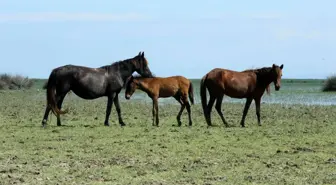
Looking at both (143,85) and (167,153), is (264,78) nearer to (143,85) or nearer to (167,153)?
(143,85)

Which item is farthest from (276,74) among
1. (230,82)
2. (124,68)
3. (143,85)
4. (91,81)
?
(91,81)

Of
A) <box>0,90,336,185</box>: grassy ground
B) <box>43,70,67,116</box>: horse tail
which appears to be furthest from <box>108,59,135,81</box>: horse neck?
<box>43,70,67,116</box>: horse tail

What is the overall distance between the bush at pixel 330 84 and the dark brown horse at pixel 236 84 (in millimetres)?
27810

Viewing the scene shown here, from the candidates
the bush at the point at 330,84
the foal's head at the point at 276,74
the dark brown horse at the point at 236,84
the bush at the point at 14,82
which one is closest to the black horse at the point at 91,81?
the dark brown horse at the point at 236,84

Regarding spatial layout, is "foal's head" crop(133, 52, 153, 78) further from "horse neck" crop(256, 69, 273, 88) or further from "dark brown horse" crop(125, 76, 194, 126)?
"horse neck" crop(256, 69, 273, 88)

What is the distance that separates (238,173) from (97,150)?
10.9 feet

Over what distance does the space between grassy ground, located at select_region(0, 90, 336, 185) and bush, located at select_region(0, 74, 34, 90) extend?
31446 millimetres

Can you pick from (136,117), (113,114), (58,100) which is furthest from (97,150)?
(113,114)

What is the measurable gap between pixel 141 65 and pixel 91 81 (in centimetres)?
151

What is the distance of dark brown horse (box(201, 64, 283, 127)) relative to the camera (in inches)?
684

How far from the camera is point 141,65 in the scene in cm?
1811

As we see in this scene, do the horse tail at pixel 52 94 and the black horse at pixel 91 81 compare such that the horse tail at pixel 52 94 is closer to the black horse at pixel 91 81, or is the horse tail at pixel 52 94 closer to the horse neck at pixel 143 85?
the black horse at pixel 91 81

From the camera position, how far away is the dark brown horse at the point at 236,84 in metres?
17.4

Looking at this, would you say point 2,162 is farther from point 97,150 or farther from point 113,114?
point 113,114
